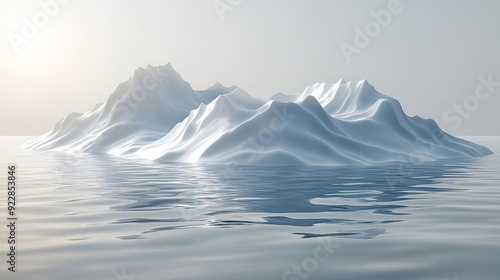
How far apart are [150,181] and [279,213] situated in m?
12.7

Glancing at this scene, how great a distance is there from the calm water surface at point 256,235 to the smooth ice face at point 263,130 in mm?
25662

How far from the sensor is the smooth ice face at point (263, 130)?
159ft

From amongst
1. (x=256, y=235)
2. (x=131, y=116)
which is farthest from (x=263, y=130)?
(x=131, y=116)

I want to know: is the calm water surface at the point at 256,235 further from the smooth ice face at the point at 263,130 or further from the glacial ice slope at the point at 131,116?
the glacial ice slope at the point at 131,116

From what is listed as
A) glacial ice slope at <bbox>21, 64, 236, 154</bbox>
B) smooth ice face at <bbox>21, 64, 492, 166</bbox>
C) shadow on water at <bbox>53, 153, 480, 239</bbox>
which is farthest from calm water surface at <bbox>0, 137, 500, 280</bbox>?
glacial ice slope at <bbox>21, 64, 236, 154</bbox>

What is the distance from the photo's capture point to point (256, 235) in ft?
36.8

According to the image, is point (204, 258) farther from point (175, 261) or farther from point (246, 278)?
point (246, 278)

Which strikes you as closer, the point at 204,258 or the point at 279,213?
the point at 204,258

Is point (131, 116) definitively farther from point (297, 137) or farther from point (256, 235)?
point (256, 235)

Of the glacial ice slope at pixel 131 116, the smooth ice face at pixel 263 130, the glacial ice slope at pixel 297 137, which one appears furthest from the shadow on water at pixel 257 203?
the glacial ice slope at pixel 131 116

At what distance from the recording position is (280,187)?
912 inches

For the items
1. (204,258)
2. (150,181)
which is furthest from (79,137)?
(204,258)

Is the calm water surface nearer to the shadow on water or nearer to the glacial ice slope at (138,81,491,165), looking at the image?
the shadow on water

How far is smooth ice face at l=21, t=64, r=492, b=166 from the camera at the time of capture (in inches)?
1908
